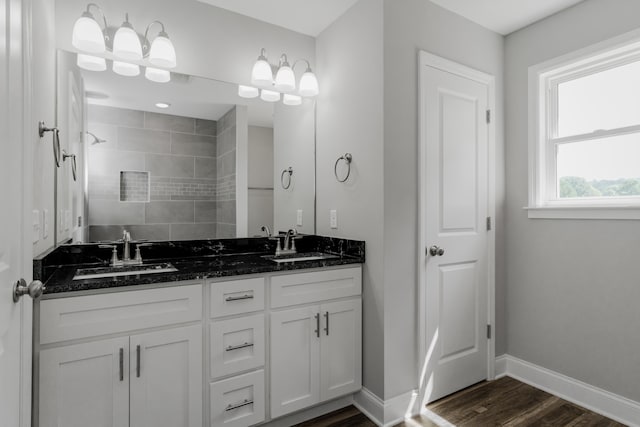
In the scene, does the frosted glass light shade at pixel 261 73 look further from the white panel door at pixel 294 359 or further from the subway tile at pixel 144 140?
the white panel door at pixel 294 359

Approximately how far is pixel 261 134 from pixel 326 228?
803 millimetres

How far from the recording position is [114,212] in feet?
6.63

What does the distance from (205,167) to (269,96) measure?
0.68m

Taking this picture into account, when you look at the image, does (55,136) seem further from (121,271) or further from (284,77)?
(284,77)

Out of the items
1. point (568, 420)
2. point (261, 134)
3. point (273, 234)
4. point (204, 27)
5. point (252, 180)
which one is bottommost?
point (568, 420)

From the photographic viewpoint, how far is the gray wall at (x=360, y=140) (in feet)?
6.77

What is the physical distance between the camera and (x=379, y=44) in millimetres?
2039

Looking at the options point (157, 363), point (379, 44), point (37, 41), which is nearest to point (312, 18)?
point (379, 44)

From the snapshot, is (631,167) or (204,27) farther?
(204,27)

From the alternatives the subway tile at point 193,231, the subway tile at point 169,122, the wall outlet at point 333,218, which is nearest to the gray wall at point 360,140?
the wall outlet at point 333,218

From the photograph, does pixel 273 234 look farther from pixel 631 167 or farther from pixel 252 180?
pixel 631 167

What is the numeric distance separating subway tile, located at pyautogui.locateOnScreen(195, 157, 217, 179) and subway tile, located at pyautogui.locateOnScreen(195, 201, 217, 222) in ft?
0.57

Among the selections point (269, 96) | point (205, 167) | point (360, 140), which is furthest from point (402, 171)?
point (205, 167)

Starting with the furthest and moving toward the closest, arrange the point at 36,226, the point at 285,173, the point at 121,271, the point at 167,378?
the point at 285,173
the point at 121,271
the point at 167,378
the point at 36,226
